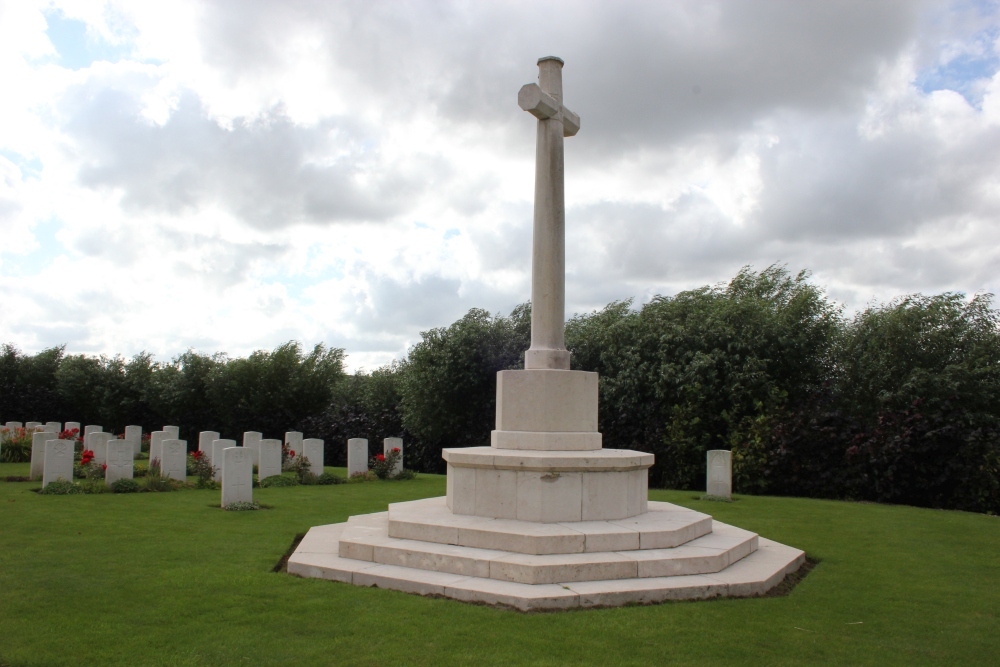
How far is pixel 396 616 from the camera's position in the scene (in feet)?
17.6

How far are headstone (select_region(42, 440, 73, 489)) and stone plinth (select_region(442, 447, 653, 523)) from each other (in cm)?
893

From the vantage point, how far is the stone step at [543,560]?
6.18m

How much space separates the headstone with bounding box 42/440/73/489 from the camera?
12812mm

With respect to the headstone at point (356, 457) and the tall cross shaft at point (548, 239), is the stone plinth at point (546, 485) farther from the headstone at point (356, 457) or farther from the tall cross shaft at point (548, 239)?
the headstone at point (356, 457)

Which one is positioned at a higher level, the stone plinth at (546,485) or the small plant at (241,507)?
the stone plinth at (546,485)

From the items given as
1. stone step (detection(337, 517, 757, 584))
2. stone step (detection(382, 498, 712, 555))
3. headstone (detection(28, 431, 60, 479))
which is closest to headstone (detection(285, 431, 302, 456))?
headstone (detection(28, 431, 60, 479))

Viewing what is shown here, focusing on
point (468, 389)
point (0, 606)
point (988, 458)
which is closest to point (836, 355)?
point (988, 458)

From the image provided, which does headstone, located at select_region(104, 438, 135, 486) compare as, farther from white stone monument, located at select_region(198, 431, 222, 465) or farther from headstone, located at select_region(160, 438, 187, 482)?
white stone monument, located at select_region(198, 431, 222, 465)

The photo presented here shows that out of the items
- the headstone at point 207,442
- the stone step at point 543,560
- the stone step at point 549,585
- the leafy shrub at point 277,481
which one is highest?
the headstone at point 207,442

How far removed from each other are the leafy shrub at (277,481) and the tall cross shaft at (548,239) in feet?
28.1

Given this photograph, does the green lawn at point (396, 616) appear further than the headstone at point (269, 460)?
No

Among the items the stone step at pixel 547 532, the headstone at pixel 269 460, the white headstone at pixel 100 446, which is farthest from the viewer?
the white headstone at pixel 100 446

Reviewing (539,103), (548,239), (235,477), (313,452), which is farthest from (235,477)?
(539,103)

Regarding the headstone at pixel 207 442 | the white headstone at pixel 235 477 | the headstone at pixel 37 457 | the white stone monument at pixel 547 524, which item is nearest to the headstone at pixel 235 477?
the white headstone at pixel 235 477
